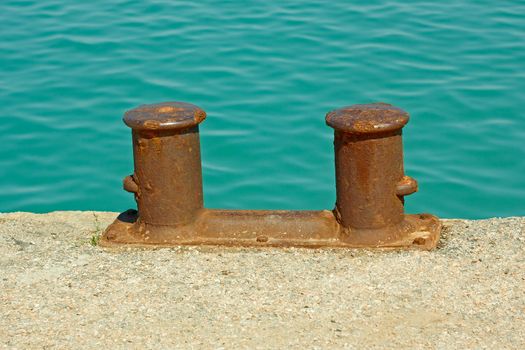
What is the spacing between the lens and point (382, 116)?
5648 millimetres

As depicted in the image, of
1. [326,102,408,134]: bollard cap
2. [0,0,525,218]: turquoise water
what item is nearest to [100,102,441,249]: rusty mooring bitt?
[326,102,408,134]: bollard cap

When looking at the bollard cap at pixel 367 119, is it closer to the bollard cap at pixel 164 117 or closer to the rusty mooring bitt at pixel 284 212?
the rusty mooring bitt at pixel 284 212

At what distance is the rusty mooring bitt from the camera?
569 centimetres

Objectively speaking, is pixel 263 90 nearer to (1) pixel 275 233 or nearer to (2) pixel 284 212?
(2) pixel 284 212

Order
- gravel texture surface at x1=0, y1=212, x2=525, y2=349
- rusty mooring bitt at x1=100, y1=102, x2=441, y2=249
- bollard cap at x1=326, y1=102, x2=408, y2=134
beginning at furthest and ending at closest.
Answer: rusty mooring bitt at x1=100, y1=102, x2=441, y2=249 → bollard cap at x1=326, y1=102, x2=408, y2=134 → gravel texture surface at x1=0, y1=212, x2=525, y2=349

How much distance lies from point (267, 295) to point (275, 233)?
659 mm

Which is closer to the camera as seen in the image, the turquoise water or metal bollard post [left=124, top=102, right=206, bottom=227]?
metal bollard post [left=124, top=102, right=206, bottom=227]

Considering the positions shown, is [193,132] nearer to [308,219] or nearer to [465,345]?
[308,219]

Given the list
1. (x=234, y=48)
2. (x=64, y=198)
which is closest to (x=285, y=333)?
(x=64, y=198)

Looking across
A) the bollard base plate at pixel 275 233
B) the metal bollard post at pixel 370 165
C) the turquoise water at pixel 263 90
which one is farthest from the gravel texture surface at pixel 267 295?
the turquoise water at pixel 263 90

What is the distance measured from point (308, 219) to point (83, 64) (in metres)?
5.48

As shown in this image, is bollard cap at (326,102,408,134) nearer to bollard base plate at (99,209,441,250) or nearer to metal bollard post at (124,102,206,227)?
bollard base plate at (99,209,441,250)

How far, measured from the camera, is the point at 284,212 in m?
6.08

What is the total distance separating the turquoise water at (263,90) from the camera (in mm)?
8914
